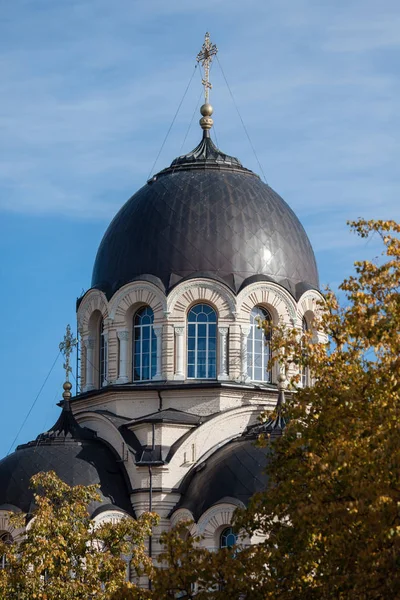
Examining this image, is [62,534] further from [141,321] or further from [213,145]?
[213,145]

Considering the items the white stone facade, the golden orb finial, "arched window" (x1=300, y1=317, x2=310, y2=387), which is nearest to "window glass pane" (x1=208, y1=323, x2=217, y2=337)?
the white stone facade

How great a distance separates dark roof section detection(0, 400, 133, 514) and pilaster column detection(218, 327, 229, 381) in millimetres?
3308

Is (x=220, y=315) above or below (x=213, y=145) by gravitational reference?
below

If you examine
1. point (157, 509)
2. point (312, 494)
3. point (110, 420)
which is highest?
point (110, 420)

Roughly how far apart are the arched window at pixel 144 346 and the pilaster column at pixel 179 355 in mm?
704

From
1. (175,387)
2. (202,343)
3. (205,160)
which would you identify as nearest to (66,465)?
(175,387)

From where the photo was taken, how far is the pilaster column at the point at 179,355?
35312 millimetres

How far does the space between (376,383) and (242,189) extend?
62.2 ft

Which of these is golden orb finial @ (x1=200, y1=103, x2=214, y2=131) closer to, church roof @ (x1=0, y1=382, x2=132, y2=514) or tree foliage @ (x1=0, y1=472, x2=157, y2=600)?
church roof @ (x1=0, y1=382, x2=132, y2=514)

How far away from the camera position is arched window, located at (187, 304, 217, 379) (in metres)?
35.4

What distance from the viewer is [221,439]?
114 feet

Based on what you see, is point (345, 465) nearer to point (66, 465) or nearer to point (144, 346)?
point (66, 465)

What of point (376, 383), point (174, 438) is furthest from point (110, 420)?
point (376, 383)

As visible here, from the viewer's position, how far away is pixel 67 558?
85.2ft
